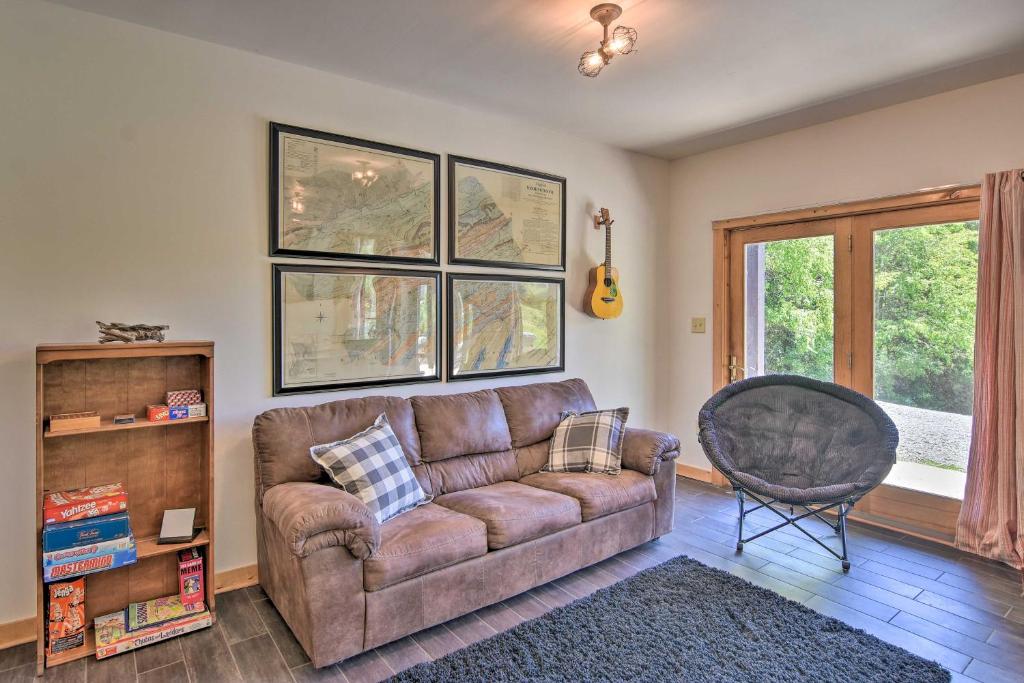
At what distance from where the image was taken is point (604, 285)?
13.5 ft

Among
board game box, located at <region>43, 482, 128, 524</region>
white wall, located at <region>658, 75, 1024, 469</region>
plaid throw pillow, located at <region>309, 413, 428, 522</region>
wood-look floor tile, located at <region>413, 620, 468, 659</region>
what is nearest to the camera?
board game box, located at <region>43, 482, 128, 524</region>

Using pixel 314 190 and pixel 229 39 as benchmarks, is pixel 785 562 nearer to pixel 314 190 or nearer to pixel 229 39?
pixel 314 190

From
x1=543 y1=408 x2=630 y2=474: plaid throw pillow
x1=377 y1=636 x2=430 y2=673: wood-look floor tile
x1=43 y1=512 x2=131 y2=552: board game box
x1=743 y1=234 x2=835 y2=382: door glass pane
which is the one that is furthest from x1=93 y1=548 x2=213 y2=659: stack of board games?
x1=743 y1=234 x2=835 y2=382: door glass pane

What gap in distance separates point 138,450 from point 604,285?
2.97 m

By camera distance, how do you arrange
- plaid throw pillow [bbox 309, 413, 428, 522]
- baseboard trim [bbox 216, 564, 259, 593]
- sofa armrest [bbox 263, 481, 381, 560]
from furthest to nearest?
baseboard trim [bbox 216, 564, 259, 593] < plaid throw pillow [bbox 309, 413, 428, 522] < sofa armrest [bbox 263, 481, 381, 560]

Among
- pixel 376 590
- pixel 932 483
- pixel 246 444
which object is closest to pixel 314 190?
pixel 246 444

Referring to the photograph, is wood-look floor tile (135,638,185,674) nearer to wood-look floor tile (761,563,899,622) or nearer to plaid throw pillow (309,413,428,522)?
plaid throw pillow (309,413,428,522)

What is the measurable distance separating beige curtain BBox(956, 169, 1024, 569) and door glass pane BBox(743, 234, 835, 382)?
0.87 meters

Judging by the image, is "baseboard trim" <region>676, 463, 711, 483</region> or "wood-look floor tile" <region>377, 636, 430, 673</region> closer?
"wood-look floor tile" <region>377, 636, 430, 673</region>

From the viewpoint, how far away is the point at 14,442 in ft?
7.47

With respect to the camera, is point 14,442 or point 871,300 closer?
point 14,442

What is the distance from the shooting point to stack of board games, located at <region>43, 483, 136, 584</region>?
2.06m

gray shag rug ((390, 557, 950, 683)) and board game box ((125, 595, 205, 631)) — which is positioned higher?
board game box ((125, 595, 205, 631))

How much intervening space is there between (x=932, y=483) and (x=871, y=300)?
3.81 feet
